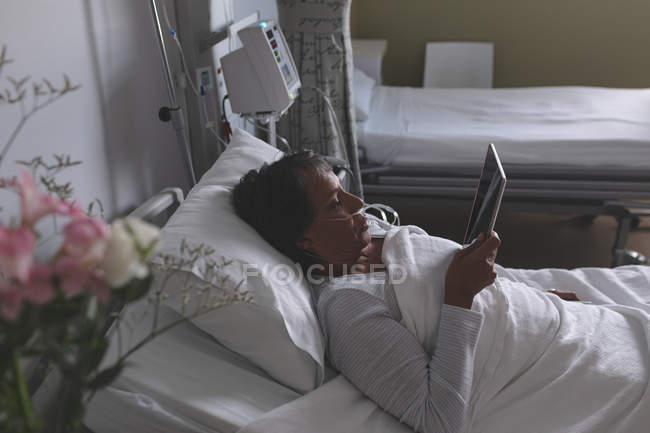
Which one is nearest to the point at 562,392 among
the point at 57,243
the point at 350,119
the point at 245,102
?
the point at 57,243

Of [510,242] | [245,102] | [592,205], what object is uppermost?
[245,102]

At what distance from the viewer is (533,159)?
2652 millimetres

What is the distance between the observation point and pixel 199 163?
76.7 inches

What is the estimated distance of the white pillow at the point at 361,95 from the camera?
3014mm

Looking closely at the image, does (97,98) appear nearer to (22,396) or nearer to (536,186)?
(22,396)

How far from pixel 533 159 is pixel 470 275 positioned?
166 centimetres

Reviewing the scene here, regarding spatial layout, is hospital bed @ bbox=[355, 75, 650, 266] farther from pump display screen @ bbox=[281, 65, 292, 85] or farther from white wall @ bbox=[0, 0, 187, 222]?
white wall @ bbox=[0, 0, 187, 222]

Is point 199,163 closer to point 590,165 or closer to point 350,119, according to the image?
point 350,119

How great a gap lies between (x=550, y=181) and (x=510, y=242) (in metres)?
0.52

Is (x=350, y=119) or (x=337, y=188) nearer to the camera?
(x=337, y=188)

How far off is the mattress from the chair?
3.53 m

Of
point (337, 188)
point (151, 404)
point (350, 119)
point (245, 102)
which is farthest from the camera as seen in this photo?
point (350, 119)

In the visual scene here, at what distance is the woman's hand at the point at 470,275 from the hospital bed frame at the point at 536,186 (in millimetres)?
1505

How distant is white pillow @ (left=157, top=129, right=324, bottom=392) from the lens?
3.53 feet
